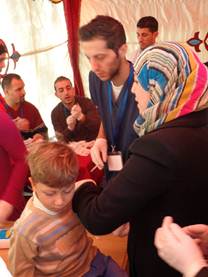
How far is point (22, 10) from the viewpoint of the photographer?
3795 mm

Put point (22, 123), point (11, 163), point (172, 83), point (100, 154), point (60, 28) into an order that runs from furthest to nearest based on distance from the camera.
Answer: point (60, 28) → point (22, 123) → point (100, 154) → point (11, 163) → point (172, 83)

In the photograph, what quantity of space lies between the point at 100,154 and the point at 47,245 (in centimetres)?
61

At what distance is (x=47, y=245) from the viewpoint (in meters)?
1.37

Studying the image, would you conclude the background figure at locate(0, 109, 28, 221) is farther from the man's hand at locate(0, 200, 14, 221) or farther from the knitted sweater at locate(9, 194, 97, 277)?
the knitted sweater at locate(9, 194, 97, 277)

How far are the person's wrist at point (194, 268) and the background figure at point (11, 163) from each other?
3.04 ft

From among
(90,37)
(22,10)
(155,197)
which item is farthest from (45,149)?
(22,10)

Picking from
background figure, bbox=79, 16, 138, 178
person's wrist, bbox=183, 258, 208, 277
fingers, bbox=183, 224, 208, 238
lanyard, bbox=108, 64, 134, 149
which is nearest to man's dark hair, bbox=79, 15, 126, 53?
background figure, bbox=79, 16, 138, 178

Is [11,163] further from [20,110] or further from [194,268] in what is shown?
[20,110]

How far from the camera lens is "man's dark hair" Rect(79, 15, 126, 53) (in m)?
1.79

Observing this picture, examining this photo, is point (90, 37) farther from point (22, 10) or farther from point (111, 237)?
point (22, 10)

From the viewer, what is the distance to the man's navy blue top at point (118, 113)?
6.17 feet

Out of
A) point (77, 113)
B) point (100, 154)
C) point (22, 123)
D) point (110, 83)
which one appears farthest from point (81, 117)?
point (100, 154)

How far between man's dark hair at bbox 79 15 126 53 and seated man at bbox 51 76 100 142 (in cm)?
171

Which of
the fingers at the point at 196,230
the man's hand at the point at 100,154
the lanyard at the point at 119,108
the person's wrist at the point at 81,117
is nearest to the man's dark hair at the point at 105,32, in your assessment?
the lanyard at the point at 119,108
